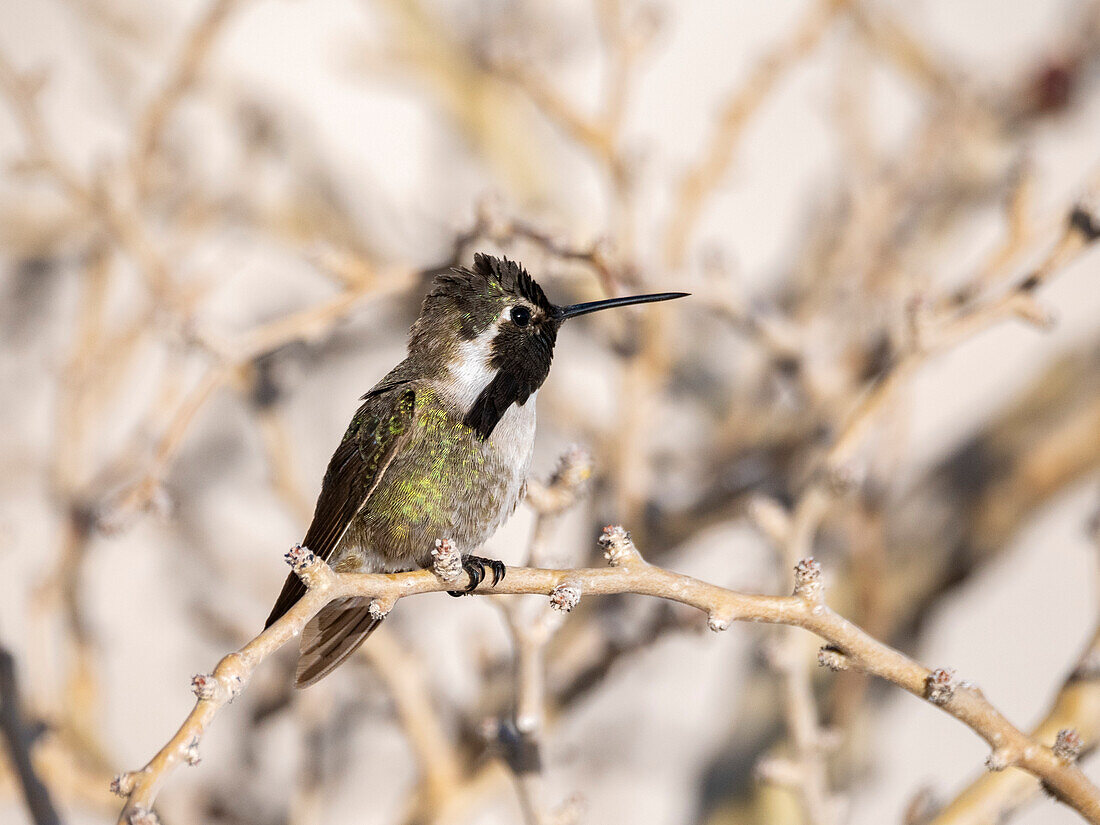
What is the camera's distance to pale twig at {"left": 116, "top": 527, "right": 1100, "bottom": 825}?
511 mm

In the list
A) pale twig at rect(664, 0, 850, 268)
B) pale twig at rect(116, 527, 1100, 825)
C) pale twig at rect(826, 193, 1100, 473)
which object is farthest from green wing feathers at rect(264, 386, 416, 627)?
pale twig at rect(664, 0, 850, 268)

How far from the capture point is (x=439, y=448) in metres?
0.72

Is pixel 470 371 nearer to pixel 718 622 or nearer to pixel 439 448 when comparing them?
Answer: pixel 439 448

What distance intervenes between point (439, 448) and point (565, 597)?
23cm

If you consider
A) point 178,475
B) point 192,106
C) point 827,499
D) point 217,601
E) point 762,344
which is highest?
point 192,106

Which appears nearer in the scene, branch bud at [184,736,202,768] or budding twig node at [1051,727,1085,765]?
branch bud at [184,736,202,768]

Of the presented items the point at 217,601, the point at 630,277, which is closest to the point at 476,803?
the point at 630,277

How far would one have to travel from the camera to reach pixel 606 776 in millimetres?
1873

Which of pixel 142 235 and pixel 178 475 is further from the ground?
pixel 178 475

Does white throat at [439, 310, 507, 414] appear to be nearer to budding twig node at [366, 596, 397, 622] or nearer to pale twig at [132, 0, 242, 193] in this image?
budding twig node at [366, 596, 397, 622]

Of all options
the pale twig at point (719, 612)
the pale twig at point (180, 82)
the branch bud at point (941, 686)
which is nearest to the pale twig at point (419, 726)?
the pale twig at point (719, 612)

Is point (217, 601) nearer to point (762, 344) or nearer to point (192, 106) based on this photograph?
point (192, 106)

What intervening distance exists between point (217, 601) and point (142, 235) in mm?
929

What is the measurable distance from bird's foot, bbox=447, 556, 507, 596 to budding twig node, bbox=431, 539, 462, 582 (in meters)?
0.04
